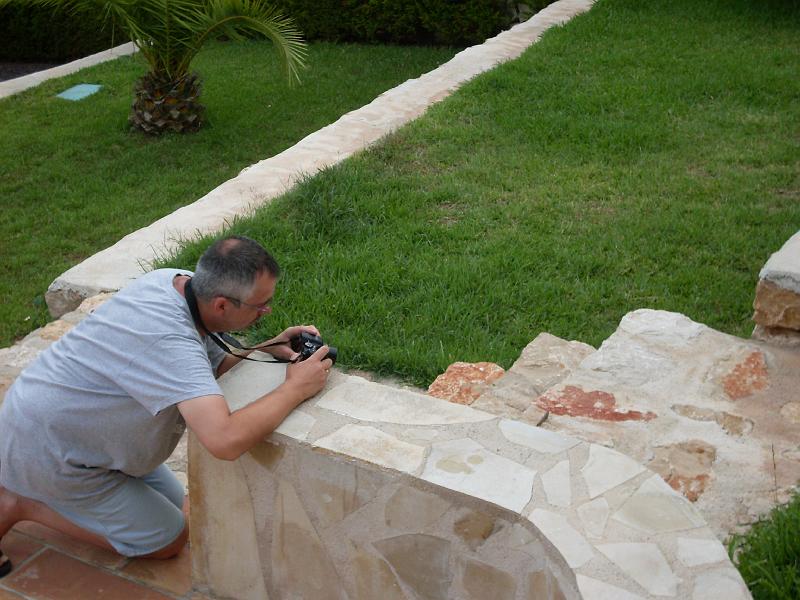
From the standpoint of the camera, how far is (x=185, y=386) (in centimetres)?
260

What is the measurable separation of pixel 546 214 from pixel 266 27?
147 inches

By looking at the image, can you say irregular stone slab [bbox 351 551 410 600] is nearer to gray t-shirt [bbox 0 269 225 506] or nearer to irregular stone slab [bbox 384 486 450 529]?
irregular stone slab [bbox 384 486 450 529]

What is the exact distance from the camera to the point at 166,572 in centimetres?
321

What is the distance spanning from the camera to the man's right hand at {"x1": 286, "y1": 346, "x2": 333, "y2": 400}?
2727mm

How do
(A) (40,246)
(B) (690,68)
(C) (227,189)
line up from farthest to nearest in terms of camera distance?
(B) (690,68) < (A) (40,246) < (C) (227,189)

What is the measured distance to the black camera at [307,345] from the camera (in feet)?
9.59

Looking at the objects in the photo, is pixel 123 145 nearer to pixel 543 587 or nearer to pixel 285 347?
pixel 285 347

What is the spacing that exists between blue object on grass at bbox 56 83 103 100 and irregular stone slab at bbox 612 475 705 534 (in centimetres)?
960

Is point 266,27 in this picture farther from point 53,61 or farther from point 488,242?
point 53,61

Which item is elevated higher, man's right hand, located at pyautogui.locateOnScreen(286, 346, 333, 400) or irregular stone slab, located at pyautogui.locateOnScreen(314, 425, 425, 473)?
man's right hand, located at pyautogui.locateOnScreen(286, 346, 333, 400)

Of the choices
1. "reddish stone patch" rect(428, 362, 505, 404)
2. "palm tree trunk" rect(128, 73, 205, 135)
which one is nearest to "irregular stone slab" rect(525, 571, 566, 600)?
"reddish stone patch" rect(428, 362, 505, 404)

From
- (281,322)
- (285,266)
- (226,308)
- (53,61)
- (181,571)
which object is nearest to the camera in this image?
(226,308)

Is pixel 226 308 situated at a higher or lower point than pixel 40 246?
higher

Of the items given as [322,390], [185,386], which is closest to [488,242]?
[322,390]
